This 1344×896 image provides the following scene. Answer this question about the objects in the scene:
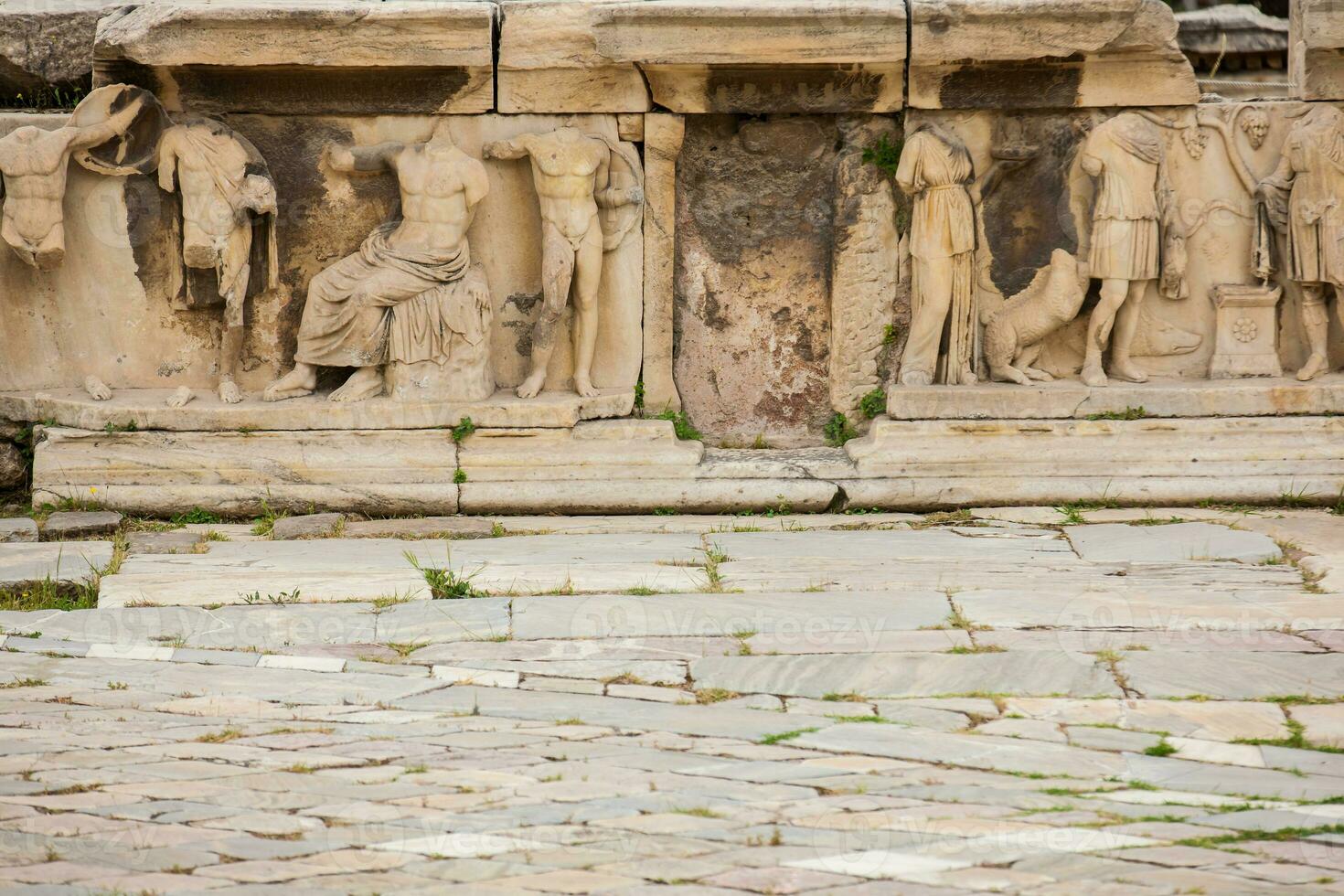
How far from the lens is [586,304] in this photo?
27.2 feet

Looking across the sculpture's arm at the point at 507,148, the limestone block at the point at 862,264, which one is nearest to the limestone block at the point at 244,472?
the sculpture's arm at the point at 507,148

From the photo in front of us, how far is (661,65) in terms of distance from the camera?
807 centimetres

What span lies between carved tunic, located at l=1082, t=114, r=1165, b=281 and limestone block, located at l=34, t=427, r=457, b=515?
3309 millimetres

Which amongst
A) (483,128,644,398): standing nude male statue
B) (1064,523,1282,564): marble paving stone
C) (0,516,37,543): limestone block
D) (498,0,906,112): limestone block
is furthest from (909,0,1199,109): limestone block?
(0,516,37,543): limestone block

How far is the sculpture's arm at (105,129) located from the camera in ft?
26.4

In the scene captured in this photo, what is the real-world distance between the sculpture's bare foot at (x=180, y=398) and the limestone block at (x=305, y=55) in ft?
4.46

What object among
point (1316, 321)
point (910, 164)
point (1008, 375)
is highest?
point (910, 164)

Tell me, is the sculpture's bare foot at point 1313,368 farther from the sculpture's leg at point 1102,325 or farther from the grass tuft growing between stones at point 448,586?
the grass tuft growing between stones at point 448,586

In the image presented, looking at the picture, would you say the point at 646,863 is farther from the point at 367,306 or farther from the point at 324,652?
the point at 367,306

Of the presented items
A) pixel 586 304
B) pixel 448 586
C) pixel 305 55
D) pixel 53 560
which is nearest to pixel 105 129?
pixel 305 55

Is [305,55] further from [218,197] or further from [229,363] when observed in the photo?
[229,363]

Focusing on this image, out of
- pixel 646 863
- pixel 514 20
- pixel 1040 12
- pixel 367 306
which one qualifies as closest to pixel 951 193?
pixel 1040 12

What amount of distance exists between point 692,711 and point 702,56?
3.76 metres

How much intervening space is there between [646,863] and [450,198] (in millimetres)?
4823
